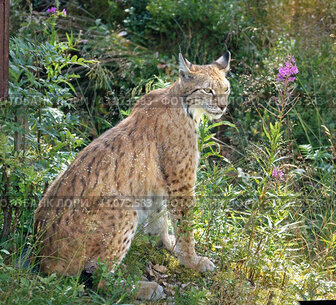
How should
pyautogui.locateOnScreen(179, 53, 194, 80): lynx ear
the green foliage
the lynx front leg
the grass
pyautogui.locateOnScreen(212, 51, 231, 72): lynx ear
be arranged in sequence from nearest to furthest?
the grass < the green foliage < the lynx front leg < pyautogui.locateOnScreen(179, 53, 194, 80): lynx ear < pyautogui.locateOnScreen(212, 51, 231, 72): lynx ear

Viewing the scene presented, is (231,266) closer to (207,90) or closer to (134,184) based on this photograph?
(134,184)

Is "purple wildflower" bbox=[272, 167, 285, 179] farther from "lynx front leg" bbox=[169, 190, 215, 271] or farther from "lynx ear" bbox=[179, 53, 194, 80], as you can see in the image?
"lynx ear" bbox=[179, 53, 194, 80]

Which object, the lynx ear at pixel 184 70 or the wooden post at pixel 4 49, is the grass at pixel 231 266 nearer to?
the lynx ear at pixel 184 70

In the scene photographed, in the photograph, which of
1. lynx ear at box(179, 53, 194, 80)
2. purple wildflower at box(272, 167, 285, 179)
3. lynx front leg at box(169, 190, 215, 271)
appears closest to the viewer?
purple wildflower at box(272, 167, 285, 179)

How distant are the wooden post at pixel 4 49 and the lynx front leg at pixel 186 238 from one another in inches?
61.7

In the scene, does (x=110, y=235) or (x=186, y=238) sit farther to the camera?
(x=186, y=238)

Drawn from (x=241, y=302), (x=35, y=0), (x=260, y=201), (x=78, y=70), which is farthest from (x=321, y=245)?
(x=35, y=0)

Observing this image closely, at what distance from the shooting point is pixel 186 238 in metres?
4.77

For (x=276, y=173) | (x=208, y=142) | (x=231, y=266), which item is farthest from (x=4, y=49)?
(x=231, y=266)

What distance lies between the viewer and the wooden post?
434cm

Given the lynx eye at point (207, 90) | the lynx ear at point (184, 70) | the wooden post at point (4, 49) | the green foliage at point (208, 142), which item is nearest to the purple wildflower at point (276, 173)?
the green foliage at point (208, 142)

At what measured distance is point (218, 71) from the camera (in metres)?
5.12

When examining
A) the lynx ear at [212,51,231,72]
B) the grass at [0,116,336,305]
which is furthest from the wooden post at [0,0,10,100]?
the lynx ear at [212,51,231,72]

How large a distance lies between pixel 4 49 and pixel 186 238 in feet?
6.74
